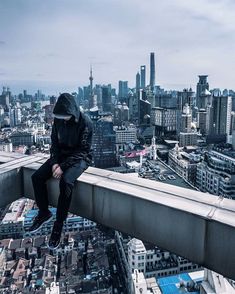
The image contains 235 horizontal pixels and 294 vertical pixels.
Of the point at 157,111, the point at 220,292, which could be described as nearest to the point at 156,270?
the point at 220,292

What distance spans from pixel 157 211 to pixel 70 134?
46 cm

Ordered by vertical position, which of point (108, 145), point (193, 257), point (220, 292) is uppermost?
point (193, 257)

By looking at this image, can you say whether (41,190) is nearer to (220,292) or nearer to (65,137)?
(65,137)

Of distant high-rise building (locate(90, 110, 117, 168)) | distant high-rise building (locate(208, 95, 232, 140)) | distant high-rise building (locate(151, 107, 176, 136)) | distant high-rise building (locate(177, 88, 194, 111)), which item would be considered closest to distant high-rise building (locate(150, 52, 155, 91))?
distant high-rise building (locate(177, 88, 194, 111))

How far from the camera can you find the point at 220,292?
6.82 ft

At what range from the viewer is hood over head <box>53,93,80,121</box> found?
105 cm

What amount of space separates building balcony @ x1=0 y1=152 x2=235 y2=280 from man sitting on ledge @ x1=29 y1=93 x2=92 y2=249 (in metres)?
0.04

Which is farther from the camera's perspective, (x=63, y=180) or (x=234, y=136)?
(x=234, y=136)

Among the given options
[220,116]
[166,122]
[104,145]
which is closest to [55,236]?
[104,145]

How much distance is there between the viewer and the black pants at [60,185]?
97 cm

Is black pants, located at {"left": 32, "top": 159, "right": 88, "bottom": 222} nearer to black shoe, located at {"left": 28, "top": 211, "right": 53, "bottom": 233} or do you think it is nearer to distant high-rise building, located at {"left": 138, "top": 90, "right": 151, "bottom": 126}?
black shoe, located at {"left": 28, "top": 211, "right": 53, "bottom": 233}

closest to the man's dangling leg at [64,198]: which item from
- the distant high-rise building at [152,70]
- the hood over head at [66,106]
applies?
the hood over head at [66,106]

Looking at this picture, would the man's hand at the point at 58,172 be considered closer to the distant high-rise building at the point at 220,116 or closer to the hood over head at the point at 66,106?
the hood over head at the point at 66,106

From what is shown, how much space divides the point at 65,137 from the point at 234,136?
68.0 ft
